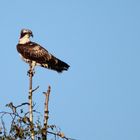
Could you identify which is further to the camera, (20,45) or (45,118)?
(20,45)

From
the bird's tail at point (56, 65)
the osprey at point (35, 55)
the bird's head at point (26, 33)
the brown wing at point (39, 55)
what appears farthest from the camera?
the bird's head at point (26, 33)

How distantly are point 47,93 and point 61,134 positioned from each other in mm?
898

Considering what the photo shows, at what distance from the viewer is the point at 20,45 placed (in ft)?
58.1

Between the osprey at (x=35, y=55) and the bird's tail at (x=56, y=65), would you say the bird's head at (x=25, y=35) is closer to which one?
the osprey at (x=35, y=55)

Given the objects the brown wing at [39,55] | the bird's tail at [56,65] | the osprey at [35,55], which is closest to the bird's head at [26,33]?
the osprey at [35,55]

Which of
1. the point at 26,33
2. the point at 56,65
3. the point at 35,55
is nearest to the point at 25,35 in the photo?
the point at 26,33

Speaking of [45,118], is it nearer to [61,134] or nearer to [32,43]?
[61,134]

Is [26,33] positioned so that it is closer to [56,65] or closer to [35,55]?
[35,55]

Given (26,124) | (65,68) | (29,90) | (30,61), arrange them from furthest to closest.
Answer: (30,61) → (65,68) → (29,90) → (26,124)

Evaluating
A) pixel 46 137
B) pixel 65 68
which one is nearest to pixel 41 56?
pixel 65 68

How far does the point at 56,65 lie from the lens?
52.7 ft

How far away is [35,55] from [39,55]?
0.14m

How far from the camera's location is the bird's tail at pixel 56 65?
1571 centimetres

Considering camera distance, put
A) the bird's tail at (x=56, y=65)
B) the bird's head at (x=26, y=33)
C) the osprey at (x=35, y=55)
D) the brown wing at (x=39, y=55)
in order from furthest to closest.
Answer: the bird's head at (x=26, y=33)
the brown wing at (x=39, y=55)
the osprey at (x=35, y=55)
the bird's tail at (x=56, y=65)
